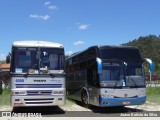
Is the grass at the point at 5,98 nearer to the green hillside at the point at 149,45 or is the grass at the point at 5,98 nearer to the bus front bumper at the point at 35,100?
the bus front bumper at the point at 35,100

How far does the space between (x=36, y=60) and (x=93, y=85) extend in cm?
330

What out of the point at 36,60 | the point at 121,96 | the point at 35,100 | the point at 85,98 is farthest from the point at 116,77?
the point at 35,100

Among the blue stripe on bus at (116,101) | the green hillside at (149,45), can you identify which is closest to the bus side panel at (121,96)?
the blue stripe on bus at (116,101)

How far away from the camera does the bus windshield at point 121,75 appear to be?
1745 cm

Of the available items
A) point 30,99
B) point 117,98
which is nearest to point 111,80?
point 117,98

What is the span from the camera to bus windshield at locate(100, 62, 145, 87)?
17453 millimetres

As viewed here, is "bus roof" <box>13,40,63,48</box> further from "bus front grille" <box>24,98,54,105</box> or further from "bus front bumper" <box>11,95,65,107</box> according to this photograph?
"bus front grille" <box>24,98,54,105</box>

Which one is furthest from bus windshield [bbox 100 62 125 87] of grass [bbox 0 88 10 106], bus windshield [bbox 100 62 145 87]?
grass [bbox 0 88 10 106]

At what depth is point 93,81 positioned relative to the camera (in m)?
18.3

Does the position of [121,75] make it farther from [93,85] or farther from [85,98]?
[85,98]

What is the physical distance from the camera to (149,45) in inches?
4830

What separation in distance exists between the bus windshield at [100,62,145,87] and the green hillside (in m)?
90.5

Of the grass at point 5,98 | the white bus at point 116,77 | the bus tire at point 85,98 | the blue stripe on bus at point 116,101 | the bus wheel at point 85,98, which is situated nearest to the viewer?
the blue stripe on bus at point 116,101

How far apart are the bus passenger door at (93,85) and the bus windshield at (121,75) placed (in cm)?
54
